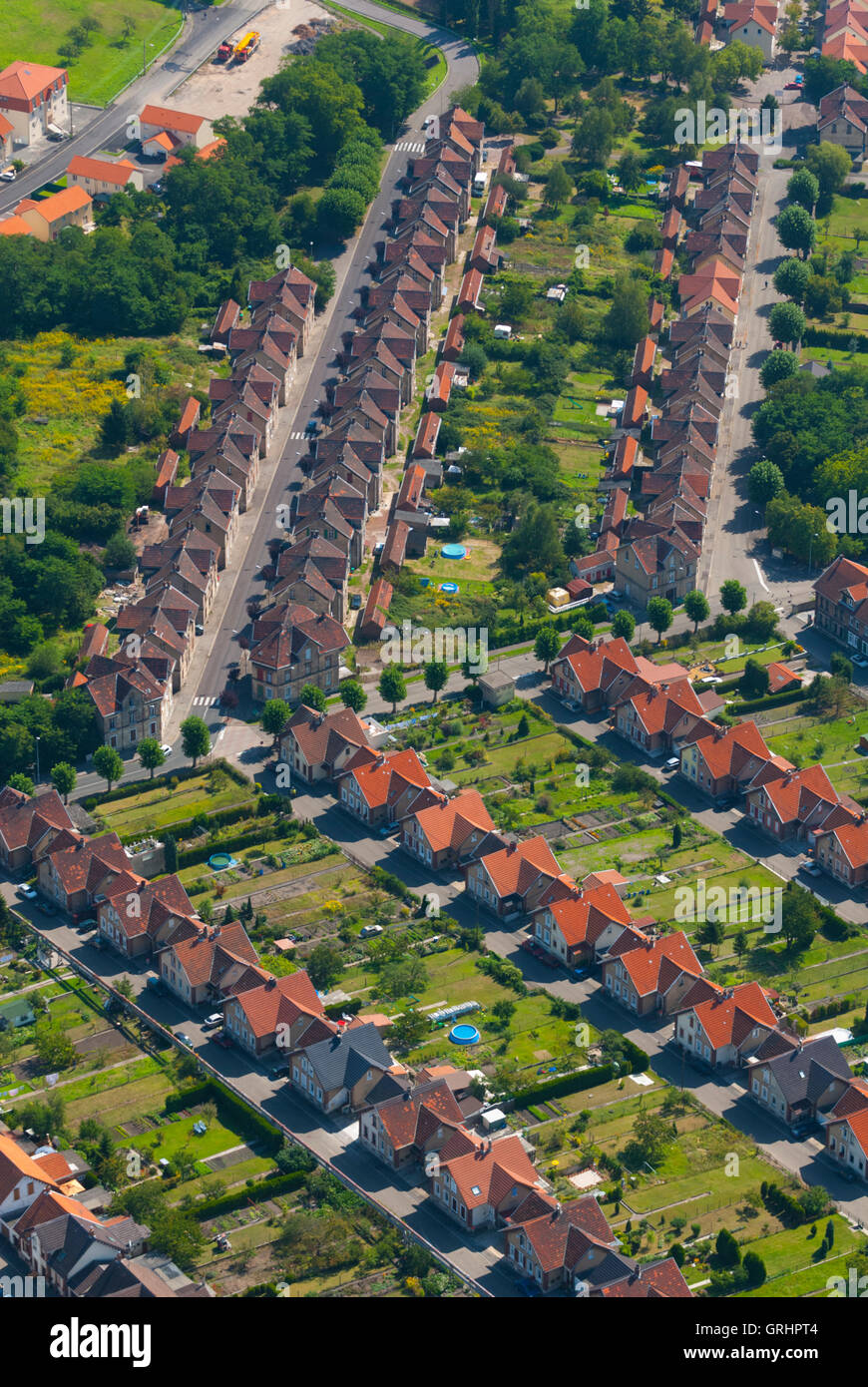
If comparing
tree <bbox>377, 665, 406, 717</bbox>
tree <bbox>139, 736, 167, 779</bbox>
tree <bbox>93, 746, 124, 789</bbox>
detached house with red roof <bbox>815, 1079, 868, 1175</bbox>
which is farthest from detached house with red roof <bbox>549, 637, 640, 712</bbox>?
detached house with red roof <bbox>815, 1079, 868, 1175</bbox>

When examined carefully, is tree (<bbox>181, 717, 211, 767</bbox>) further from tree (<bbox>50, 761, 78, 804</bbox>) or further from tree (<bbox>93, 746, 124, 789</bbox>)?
tree (<bbox>50, 761, 78, 804</bbox>)

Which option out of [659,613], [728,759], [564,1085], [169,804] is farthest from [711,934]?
[169,804]

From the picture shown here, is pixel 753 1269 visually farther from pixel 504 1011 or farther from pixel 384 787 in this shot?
pixel 384 787

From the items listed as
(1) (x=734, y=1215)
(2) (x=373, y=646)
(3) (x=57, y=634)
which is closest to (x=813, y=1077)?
(1) (x=734, y=1215)

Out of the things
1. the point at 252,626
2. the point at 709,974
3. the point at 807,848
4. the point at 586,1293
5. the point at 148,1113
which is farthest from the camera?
the point at 252,626

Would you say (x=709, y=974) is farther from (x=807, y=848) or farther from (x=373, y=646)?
(x=373, y=646)
